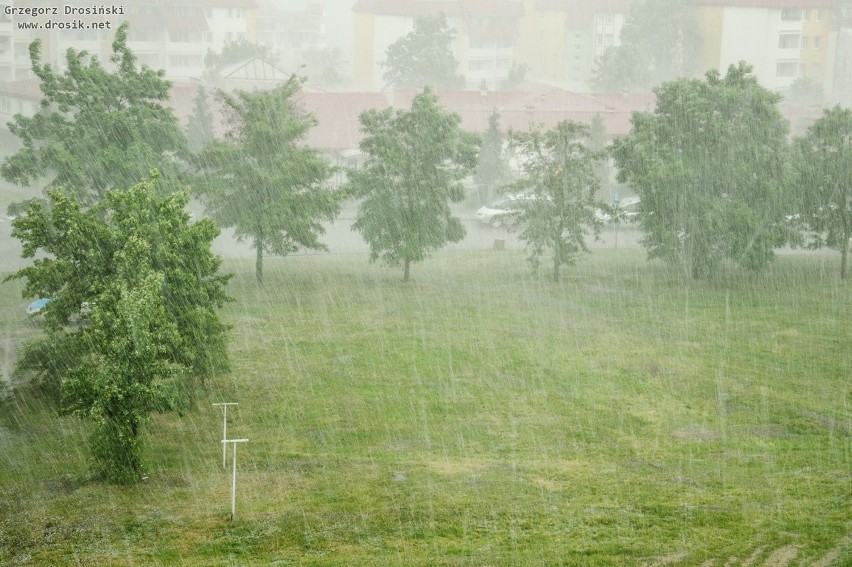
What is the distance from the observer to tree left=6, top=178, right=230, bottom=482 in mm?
14969

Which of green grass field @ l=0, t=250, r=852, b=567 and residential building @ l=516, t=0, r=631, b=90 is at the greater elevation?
residential building @ l=516, t=0, r=631, b=90

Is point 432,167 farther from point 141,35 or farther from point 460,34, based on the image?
point 460,34

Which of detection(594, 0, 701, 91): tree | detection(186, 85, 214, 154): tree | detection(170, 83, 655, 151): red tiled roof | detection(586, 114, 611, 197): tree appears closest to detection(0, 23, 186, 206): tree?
detection(186, 85, 214, 154): tree

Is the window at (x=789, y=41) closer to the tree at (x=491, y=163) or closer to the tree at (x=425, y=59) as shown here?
the tree at (x=425, y=59)

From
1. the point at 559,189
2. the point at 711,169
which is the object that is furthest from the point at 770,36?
the point at 559,189

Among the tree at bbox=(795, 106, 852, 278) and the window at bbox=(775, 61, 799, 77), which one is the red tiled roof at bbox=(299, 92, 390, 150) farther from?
the window at bbox=(775, 61, 799, 77)

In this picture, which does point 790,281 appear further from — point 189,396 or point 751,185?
point 189,396

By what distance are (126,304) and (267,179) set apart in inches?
638

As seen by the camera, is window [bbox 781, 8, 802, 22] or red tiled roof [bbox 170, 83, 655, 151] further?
window [bbox 781, 8, 802, 22]

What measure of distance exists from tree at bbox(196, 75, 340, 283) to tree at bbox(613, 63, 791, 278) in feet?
36.6

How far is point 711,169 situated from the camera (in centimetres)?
3228

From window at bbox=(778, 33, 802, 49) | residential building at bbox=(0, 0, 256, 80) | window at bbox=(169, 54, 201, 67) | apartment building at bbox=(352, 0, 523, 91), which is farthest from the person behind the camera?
apartment building at bbox=(352, 0, 523, 91)

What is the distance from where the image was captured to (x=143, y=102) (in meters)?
28.2

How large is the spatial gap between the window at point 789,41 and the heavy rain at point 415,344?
33465 mm
